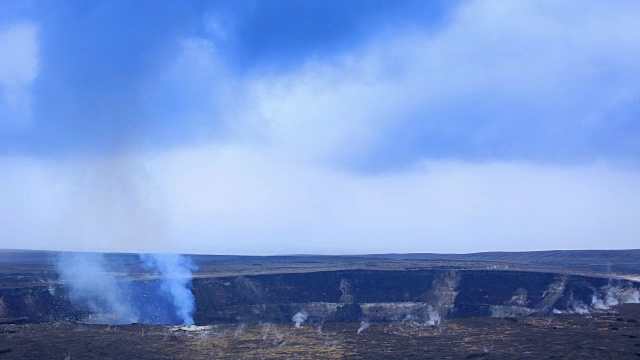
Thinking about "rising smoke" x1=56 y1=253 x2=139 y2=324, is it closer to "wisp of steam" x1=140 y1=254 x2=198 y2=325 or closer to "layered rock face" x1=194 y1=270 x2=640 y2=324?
"wisp of steam" x1=140 y1=254 x2=198 y2=325

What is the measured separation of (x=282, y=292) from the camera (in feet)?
256

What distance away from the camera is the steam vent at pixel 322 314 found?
141ft

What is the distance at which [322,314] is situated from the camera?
72125mm

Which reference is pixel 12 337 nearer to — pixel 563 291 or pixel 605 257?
pixel 563 291

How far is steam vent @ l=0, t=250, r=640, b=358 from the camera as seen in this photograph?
42938 mm

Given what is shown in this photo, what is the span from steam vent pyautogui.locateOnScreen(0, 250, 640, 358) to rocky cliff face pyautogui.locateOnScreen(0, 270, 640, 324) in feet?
0.48

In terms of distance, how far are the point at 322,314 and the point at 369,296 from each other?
30.8ft

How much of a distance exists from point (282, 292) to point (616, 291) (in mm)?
43172

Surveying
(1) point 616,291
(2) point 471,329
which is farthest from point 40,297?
(1) point 616,291

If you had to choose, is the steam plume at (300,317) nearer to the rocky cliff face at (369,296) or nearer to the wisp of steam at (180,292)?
the rocky cliff face at (369,296)

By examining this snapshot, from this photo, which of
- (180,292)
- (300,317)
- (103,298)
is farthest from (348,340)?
(103,298)

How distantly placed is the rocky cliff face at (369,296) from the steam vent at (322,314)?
14cm

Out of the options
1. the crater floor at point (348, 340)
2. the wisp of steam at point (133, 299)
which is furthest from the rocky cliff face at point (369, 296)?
the crater floor at point (348, 340)

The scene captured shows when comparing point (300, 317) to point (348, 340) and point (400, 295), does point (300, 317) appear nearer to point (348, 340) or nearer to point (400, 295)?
point (400, 295)
